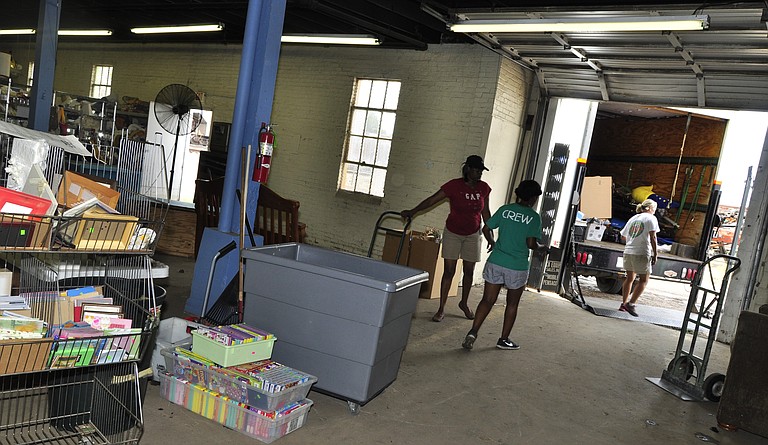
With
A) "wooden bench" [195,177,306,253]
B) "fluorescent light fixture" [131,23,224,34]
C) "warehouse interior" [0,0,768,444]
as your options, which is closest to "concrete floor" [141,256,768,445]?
"warehouse interior" [0,0,768,444]

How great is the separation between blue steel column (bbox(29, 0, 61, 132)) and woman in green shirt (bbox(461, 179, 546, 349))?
433 centimetres

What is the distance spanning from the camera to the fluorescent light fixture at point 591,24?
5.48 metres

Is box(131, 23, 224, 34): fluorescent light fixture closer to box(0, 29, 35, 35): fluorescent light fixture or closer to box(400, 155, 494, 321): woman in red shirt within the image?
box(0, 29, 35, 35): fluorescent light fixture

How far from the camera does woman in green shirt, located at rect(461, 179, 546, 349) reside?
17.4 feet

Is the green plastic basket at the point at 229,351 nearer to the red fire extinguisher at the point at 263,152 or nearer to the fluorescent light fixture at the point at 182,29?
the red fire extinguisher at the point at 263,152

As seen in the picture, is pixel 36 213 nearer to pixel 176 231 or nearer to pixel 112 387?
pixel 112 387

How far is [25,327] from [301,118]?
799 centimetres

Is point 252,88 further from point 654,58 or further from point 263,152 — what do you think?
point 654,58

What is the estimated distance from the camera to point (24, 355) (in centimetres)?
233

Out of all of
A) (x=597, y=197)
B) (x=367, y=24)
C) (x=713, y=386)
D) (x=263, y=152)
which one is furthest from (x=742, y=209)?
(x=263, y=152)

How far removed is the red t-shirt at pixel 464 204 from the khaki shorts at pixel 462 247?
5 cm

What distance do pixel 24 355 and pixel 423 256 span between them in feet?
18.1

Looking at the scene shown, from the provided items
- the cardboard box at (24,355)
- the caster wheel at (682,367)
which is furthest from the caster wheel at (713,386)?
the cardboard box at (24,355)

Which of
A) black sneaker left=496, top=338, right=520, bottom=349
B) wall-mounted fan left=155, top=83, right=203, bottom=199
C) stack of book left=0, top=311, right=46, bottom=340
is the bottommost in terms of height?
black sneaker left=496, top=338, right=520, bottom=349
